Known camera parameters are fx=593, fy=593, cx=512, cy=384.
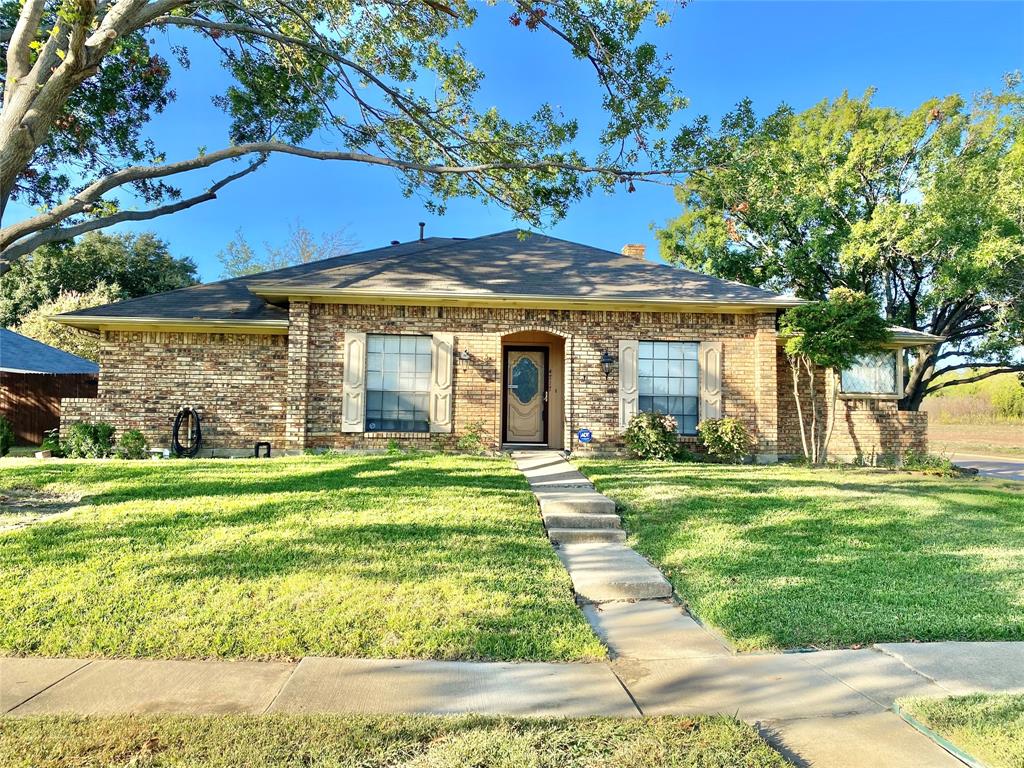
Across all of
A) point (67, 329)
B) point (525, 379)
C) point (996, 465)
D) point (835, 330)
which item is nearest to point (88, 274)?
point (67, 329)

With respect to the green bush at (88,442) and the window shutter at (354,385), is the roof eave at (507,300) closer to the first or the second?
the window shutter at (354,385)

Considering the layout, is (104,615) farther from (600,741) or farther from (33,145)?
(33,145)

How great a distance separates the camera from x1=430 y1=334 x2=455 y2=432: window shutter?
35.4ft

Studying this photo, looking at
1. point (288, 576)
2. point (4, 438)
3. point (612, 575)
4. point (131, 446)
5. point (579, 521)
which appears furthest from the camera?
point (4, 438)

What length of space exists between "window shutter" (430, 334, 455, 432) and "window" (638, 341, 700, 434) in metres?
3.56

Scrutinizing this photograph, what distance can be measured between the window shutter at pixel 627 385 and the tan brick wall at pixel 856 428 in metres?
3.16

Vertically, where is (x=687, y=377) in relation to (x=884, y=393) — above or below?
above

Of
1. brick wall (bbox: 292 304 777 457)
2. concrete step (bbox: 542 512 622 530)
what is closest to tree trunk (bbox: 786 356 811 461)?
brick wall (bbox: 292 304 777 457)

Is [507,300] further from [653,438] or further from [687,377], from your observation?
[687,377]

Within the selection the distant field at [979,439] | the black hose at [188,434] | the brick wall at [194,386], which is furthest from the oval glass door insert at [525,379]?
the distant field at [979,439]

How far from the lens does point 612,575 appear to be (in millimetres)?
4648

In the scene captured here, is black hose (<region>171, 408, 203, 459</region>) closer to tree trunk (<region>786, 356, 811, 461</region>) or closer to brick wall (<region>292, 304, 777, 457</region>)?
brick wall (<region>292, 304, 777, 457</region>)

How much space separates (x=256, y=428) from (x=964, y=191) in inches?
708

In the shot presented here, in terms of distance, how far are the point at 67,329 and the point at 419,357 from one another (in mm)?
16761
